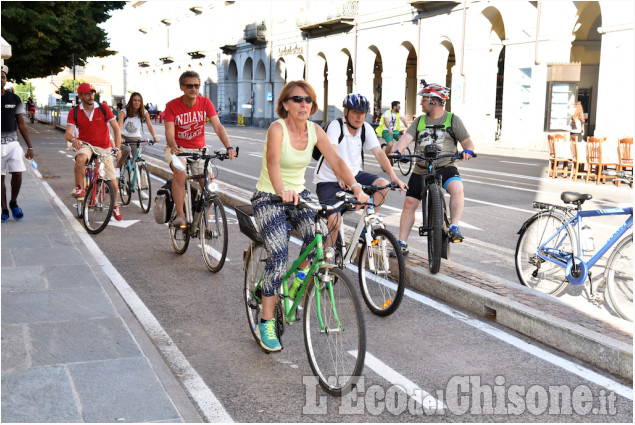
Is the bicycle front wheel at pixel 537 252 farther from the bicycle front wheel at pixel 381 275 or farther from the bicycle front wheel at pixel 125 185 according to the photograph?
the bicycle front wheel at pixel 125 185

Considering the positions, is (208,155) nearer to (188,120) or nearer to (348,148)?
(188,120)

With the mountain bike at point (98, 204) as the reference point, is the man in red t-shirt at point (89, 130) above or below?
above

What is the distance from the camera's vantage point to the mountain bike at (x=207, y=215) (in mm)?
6859

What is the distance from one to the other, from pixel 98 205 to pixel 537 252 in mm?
5510

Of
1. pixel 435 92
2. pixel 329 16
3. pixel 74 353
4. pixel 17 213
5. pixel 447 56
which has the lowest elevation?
pixel 74 353

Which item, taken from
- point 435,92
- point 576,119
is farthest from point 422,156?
point 576,119

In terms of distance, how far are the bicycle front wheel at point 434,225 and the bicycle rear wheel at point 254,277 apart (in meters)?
1.82

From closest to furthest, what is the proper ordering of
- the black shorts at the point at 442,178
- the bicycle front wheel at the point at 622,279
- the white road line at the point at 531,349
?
1. the white road line at the point at 531,349
2. the bicycle front wheel at the point at 622,279
3. the black shorts at the point at 442,178

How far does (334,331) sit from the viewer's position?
398 centimetres

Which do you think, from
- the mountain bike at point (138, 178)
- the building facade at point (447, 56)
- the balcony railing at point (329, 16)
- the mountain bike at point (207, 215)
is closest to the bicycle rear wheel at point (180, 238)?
the mountain bike at point (207, 215)

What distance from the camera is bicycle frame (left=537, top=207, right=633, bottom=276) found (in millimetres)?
5219

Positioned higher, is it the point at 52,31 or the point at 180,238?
the point at 52,31

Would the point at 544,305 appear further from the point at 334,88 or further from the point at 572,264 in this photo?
the point at 334,88

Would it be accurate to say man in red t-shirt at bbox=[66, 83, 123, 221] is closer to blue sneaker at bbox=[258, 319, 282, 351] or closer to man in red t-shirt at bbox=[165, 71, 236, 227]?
man in red t-shirt at bbox=[165, 71, 236, 227]
